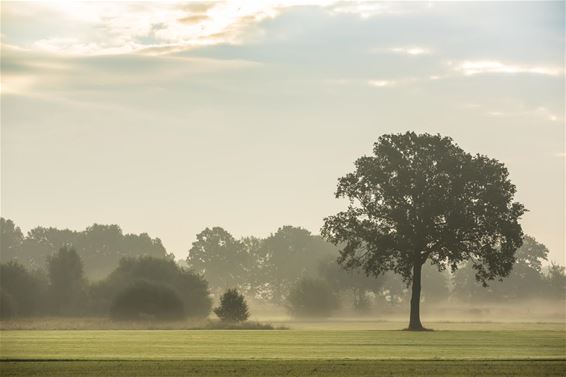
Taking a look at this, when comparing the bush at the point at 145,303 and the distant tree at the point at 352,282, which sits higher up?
the distant tree at the point at 352,282

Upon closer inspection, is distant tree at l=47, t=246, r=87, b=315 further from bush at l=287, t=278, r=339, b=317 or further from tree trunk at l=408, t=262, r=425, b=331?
tree trunk at l=408, t=262, r=425, b=331

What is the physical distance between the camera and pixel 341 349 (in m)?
47.4

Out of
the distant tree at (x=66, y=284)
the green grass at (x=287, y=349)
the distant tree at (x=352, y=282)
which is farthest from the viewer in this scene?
the distant tree at (x=352, y=282)

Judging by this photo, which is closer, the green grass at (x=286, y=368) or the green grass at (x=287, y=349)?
the green grass at (x=286, y=368)

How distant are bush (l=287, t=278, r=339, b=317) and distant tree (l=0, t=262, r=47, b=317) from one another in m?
43.4

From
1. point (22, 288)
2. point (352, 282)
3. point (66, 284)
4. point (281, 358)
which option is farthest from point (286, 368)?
point (352, 282)

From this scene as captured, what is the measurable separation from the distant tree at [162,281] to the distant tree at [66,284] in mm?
1784

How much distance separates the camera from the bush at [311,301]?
138m

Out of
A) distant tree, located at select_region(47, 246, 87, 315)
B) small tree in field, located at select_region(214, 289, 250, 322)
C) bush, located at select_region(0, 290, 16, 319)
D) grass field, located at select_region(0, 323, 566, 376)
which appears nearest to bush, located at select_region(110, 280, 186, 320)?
distant tree, located at select_region(47, 246, 87, 315)

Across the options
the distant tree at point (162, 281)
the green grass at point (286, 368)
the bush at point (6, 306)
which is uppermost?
the distant tree at point (162, 281)

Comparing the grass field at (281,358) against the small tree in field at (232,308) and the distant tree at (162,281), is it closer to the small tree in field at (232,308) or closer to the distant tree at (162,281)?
the small tree in field at (232,308)

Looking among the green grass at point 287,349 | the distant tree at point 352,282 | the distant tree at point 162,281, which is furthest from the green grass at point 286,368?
the distant tree at point 352,282

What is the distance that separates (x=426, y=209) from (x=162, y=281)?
36.9 m

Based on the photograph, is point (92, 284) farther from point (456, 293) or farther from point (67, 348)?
point (456, 293)
